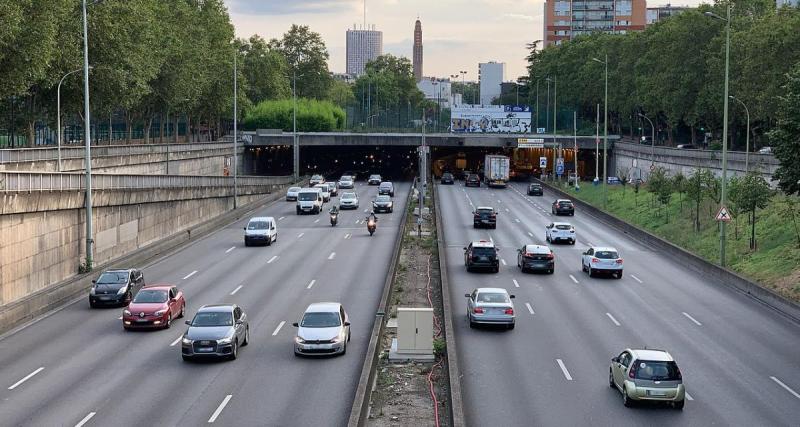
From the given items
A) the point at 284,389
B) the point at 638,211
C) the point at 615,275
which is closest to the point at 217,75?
the point at 638,211

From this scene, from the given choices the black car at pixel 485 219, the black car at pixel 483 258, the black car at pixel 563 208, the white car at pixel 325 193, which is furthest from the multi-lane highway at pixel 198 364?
the white car at pixel 325 193

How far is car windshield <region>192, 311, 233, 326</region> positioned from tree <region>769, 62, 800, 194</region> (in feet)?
64.7

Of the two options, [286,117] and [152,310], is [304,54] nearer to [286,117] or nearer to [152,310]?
[286,117]

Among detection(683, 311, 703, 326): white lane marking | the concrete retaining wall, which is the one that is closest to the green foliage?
the concrete retaining wall

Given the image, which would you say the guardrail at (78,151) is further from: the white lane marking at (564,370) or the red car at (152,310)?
the white lane marking at (564,370)

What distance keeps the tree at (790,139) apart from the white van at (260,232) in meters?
28.1

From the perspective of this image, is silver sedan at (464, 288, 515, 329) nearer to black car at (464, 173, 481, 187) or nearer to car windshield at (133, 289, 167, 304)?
car windshield at (133, 289, 167, 304)

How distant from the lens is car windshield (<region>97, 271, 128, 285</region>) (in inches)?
1508

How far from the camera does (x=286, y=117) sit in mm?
145250

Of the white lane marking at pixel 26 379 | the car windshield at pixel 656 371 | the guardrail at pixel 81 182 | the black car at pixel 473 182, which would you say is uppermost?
the guardrail at pixel 81 182

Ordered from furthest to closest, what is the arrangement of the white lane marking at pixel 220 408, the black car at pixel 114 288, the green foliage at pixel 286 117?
1. the green foliage at pixel 286 117
2. the black car at pixel 114 288
3. the white lane marking at pixel 220 408

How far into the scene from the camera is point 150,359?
95.6 ft

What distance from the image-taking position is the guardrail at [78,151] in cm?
5296

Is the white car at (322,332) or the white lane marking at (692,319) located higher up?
the white car at (322,332)
